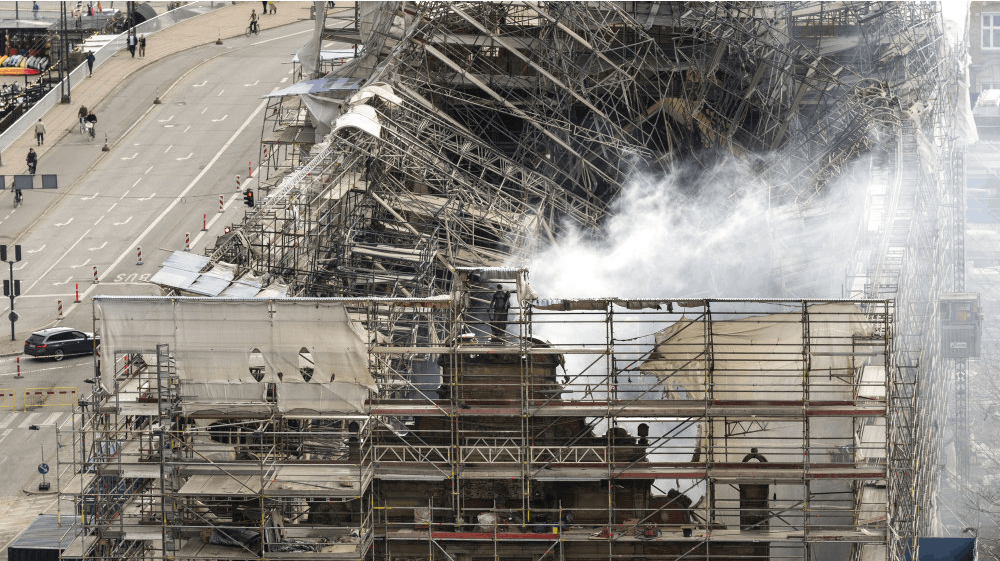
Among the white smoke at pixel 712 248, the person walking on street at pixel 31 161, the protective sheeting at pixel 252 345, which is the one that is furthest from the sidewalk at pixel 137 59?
the protective sheeting at pixel 252 345

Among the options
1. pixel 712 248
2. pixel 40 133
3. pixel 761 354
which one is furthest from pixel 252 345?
pixel 40 133

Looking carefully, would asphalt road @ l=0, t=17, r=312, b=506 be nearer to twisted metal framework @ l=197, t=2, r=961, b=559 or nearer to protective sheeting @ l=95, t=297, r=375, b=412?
twisted metal framework @ l=197, t=2, r=961, b=559

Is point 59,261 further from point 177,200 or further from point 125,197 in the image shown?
point 177,200

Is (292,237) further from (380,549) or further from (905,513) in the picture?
(905,513)

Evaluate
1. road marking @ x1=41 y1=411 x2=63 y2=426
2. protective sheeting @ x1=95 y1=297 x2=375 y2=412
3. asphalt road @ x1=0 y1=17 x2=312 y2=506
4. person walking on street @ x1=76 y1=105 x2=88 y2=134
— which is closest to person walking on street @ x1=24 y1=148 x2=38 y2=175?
asphalt road @ x1=0 y1=17 x2=312 y2=506

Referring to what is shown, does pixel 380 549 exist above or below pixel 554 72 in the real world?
below

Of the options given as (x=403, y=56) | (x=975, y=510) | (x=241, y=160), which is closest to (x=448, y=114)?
(x=403, y=56)

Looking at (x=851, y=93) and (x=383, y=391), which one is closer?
(x=383, y=391)
